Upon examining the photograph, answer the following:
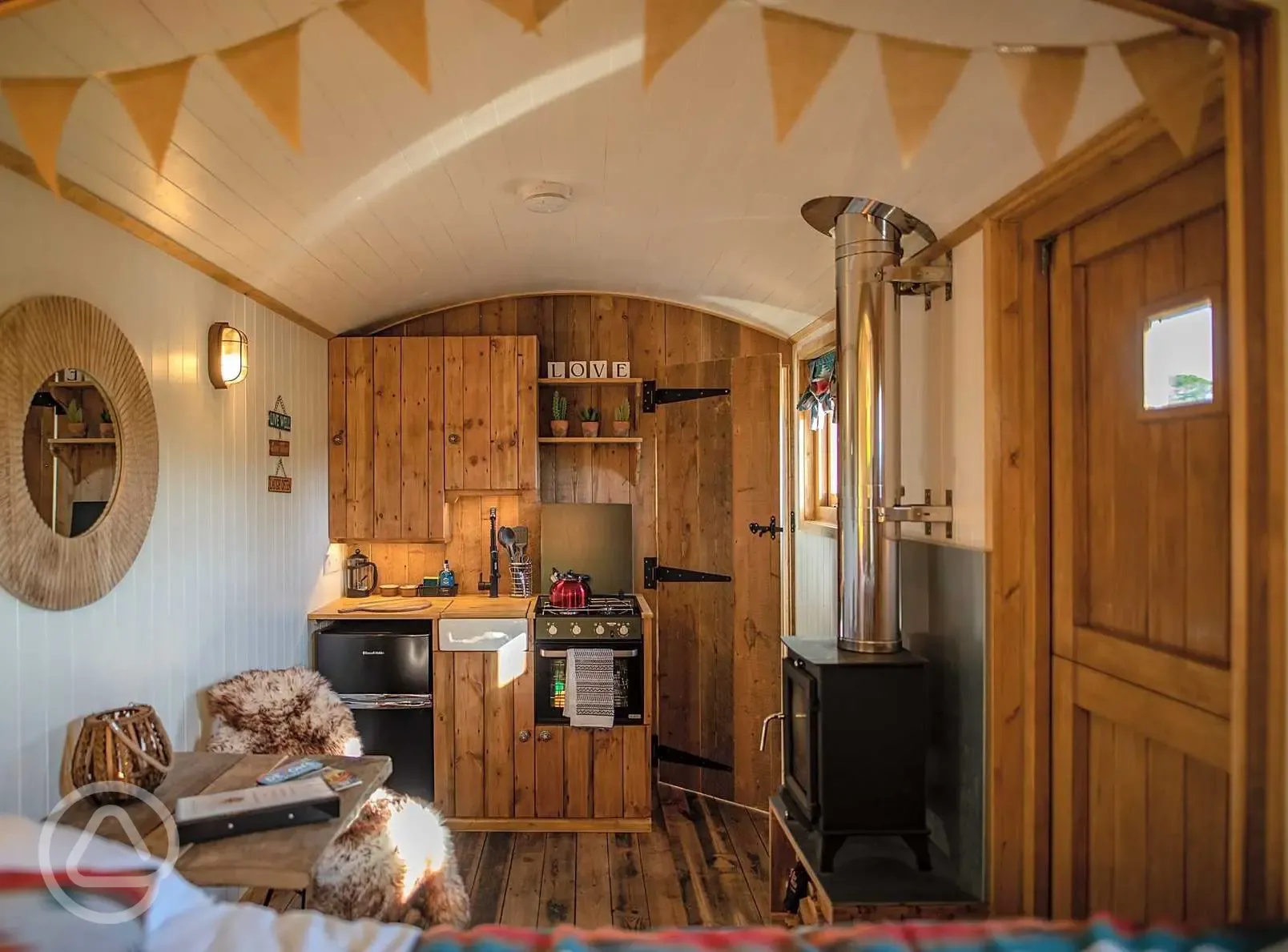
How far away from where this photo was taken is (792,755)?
259 cm

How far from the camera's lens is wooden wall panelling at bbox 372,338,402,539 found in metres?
3.90

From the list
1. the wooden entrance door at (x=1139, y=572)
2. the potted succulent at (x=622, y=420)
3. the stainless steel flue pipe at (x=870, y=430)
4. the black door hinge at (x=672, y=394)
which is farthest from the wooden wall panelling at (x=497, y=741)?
the wooden entrance door at (x=1139, y=572)

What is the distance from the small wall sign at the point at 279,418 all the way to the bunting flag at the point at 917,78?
2703mm

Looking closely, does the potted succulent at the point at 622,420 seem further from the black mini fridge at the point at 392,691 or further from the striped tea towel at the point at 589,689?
the black mini fridge at the point at 392,691

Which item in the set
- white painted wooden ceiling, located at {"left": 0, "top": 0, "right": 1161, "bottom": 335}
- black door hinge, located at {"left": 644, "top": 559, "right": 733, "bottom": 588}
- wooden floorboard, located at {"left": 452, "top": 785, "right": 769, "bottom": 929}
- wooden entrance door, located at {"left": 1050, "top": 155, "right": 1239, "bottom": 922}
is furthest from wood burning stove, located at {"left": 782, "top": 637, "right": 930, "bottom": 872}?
black door hinge, located at {"left": 644, "top": 559, "right": 733, "bottom": 588}

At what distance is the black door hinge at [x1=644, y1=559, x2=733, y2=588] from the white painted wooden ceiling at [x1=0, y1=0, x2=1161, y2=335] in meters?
1.49

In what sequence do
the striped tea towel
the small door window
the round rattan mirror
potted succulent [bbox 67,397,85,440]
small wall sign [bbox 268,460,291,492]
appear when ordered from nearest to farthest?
the small door window < the round rattan mirror < potted succulent [bbox 67,397,85,440] < small wall sign [bbox 268,460,291,492] < the striped tea towel

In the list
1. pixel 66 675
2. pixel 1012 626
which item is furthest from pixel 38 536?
pixel 1012 626

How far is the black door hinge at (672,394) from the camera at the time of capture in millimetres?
3926

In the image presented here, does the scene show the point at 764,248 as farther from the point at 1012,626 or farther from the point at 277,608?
the point at 277,608

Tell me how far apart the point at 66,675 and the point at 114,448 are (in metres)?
0.62

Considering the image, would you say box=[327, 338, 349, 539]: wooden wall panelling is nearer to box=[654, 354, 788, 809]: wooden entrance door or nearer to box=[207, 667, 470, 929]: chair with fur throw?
box=[207, 667, 470, 929]: chair with fur throw

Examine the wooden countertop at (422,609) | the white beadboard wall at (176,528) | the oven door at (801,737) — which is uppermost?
the white beadboard wall at (176,528)

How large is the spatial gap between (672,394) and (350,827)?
248cm
